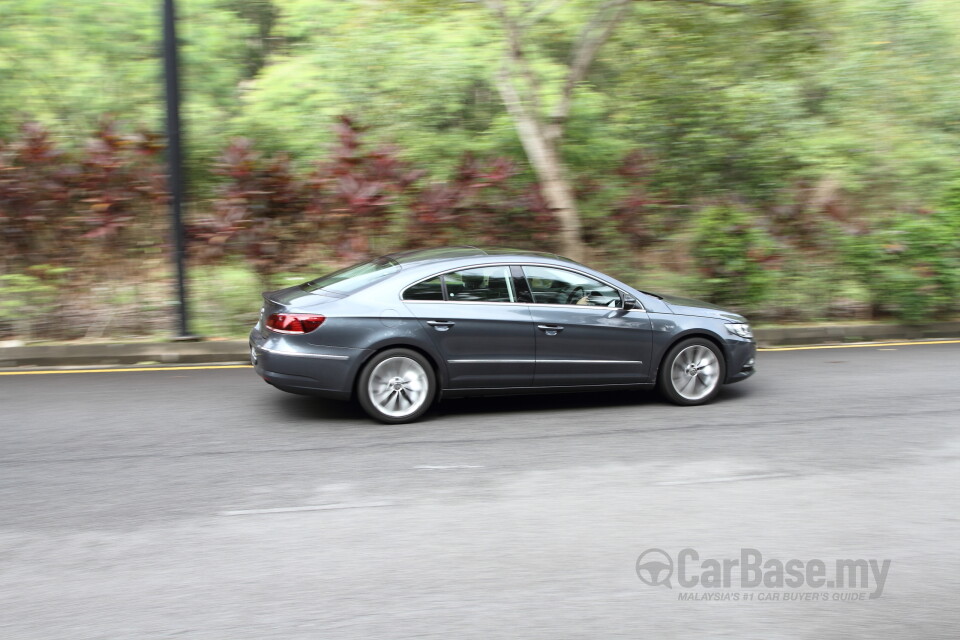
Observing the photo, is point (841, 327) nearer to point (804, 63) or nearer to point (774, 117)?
point (774, 117)

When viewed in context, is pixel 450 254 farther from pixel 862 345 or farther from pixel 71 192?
pixel 862 345

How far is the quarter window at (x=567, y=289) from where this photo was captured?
7.91m

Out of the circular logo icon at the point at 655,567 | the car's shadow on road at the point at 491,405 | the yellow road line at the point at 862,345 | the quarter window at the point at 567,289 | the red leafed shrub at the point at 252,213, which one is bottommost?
the circular logo icon at the point at 655,567

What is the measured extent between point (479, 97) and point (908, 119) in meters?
6.73

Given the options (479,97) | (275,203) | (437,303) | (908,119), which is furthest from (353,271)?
(908,119)

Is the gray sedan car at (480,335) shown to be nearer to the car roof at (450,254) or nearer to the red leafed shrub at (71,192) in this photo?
the car roof at (450,254)

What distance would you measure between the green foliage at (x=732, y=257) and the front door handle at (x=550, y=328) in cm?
543

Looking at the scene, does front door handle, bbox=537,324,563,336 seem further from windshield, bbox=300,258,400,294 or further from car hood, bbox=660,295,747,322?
windshield, bbox=300,258,400,294

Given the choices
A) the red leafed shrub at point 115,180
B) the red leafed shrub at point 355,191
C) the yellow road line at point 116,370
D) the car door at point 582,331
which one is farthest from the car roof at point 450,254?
the red leafed shrub at point 115,180

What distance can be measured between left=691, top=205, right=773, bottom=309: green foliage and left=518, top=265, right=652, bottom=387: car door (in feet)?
16.0

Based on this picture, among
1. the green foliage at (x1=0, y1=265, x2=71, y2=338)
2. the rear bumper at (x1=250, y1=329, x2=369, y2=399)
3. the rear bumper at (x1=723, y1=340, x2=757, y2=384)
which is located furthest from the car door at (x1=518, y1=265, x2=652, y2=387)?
the green foliage at (x1=0, y1=265, x2=71, y2=338)

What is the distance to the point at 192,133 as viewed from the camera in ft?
42.0

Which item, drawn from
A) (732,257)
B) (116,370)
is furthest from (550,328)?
(732,257)

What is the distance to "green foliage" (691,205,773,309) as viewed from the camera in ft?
41.1
